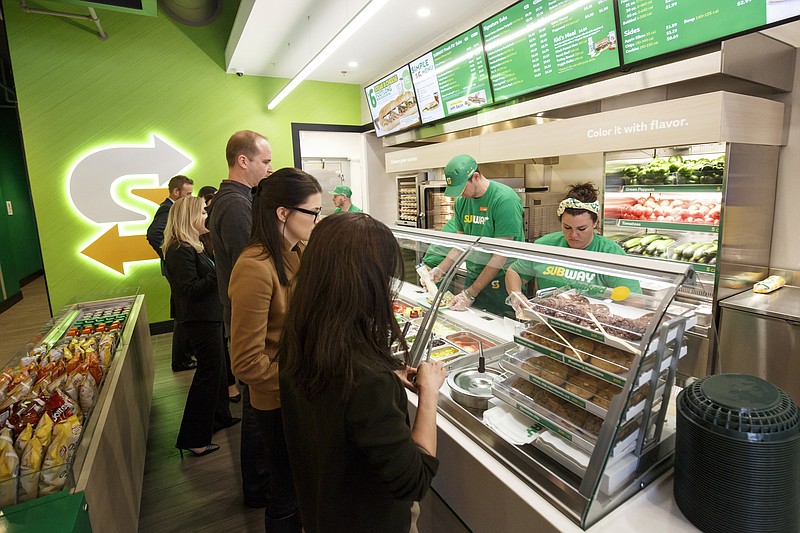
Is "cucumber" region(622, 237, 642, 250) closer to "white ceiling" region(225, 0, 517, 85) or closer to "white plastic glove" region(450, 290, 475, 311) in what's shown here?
"white plastic glove" region(450, 290, 475, 311)

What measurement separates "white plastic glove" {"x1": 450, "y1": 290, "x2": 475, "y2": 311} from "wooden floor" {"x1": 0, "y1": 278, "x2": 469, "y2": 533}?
929 millimetres

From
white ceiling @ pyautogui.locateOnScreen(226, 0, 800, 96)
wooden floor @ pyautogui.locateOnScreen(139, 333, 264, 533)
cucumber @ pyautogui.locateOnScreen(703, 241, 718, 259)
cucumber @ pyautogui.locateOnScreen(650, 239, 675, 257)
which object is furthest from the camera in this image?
white ceiling @ pyautogui.locateOnScreen(226, 0, 800, 96)

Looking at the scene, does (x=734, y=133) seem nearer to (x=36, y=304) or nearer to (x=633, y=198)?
(x=633, y=198)

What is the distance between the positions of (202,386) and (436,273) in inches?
72.9

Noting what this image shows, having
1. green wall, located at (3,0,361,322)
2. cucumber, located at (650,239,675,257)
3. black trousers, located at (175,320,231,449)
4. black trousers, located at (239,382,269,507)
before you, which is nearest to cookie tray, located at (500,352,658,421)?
black trousers, located at (239,382,269,507)

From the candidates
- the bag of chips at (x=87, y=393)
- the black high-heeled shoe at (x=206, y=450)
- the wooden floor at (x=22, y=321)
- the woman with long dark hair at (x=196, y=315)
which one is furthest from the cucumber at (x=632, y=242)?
the wooden floor at (x=22, y=321)

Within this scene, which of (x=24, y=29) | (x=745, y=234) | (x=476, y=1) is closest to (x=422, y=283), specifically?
(x=745, y=234)

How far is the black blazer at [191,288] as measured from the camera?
3090 mm

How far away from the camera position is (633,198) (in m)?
3.59

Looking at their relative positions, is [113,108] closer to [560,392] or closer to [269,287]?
[269,287]

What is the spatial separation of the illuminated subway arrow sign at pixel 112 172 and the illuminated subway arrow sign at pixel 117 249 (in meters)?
0.22

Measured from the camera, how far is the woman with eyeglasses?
1623 millimetres

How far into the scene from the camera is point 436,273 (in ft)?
8.04

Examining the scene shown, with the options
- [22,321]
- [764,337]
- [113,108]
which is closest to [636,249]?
[764,337]
